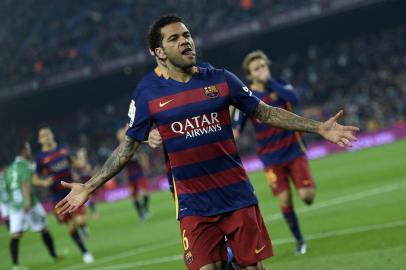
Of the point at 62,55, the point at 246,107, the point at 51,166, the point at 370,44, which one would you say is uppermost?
the point at 62,55

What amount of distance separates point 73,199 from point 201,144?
110cm

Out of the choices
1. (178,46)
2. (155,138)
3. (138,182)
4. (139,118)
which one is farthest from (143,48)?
(178,46)

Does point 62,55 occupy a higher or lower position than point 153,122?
higher

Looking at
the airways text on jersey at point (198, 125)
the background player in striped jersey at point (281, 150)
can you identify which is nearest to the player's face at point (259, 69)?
the background player in striped jersey at point (281, 150)

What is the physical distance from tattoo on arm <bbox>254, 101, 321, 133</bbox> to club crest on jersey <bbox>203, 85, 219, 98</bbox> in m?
0.38

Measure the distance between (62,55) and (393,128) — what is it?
61.2 ft

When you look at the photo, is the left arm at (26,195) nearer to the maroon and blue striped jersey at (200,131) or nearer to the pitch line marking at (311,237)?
the pitch line marking at (311,237)

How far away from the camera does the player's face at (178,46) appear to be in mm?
5938

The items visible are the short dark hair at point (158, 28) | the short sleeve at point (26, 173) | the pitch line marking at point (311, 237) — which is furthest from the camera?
the short sleeve at point (26, 173)

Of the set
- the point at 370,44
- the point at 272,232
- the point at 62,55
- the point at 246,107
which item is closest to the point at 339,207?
the point at 272,232

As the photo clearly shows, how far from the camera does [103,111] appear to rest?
4488 centimetres

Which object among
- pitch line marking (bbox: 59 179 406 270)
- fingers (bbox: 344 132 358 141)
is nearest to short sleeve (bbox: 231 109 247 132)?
fingers (bbox: 344 132 358 141)

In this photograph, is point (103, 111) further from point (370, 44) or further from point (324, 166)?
point (324, 166)

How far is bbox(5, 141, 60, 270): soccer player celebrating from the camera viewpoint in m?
15.3
